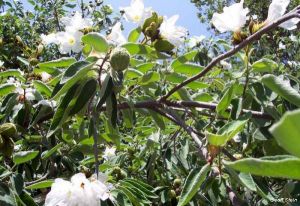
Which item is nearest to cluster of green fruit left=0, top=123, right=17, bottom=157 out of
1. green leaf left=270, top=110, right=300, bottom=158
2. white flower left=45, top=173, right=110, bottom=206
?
white flower left=45, top=173, right=110, bottom=206

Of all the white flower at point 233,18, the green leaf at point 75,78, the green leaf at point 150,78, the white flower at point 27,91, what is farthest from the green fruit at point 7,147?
the white flower at point 233,18

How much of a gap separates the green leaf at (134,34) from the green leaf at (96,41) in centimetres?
21

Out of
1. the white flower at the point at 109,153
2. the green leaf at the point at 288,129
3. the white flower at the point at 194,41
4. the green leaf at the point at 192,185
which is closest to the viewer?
the green leaf at the point at 288,129

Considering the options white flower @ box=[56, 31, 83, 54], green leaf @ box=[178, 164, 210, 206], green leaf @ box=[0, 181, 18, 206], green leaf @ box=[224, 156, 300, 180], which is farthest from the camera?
white flower @ box=[56, 31, 83, 54]

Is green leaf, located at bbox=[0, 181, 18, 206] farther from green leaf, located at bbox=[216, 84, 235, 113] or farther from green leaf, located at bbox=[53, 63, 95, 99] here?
green leaf, located at bbox=[216, 84, 235, 113]

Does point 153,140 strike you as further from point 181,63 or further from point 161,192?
point 181,63

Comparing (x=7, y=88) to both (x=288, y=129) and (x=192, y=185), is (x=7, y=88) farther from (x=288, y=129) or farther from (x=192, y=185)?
(x=288, y=129)

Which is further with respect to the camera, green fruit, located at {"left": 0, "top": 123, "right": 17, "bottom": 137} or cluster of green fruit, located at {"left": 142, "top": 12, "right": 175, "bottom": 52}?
cluster of green fruit, located at {"left": 142, "top": 12, "right": 175, "bottom": 52}

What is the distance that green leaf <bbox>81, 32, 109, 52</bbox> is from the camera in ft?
4.30

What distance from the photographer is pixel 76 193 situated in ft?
3.91

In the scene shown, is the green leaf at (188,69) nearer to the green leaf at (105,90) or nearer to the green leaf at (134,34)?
the green leaf at (134,34)

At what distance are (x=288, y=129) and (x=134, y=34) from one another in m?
1.23

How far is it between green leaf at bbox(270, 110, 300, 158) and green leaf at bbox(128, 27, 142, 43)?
1.22 m

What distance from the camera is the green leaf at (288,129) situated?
0.34 meters
